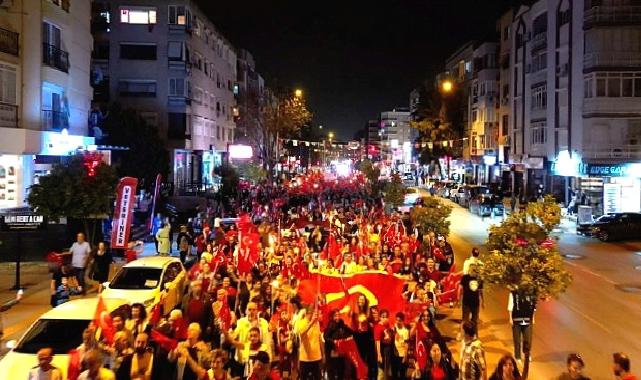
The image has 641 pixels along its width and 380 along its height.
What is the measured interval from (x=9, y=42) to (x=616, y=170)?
32.9 meters

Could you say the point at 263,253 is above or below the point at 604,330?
above

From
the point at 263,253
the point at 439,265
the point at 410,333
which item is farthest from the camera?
the point at 263,253

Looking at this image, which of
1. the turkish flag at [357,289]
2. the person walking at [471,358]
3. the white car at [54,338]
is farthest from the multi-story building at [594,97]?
the white car at [54,338]

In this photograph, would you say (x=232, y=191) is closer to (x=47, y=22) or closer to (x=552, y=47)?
(x=47, y=22)

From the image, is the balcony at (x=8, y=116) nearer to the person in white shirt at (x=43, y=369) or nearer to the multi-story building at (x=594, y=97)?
the person in white shirt at (x=43, y=369)

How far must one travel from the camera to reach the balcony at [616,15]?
1631 inches

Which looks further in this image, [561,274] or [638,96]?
[638,96]

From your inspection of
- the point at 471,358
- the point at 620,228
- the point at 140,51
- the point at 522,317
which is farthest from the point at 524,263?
the point at 140,51

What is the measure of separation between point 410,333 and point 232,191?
1507 inches

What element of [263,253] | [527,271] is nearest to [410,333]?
[527,271]

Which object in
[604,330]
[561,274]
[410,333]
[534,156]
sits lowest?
[604,330]

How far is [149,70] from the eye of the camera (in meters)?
52.7

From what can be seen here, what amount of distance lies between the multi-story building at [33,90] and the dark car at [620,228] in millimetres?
24833

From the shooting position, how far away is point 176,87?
5309 cm
